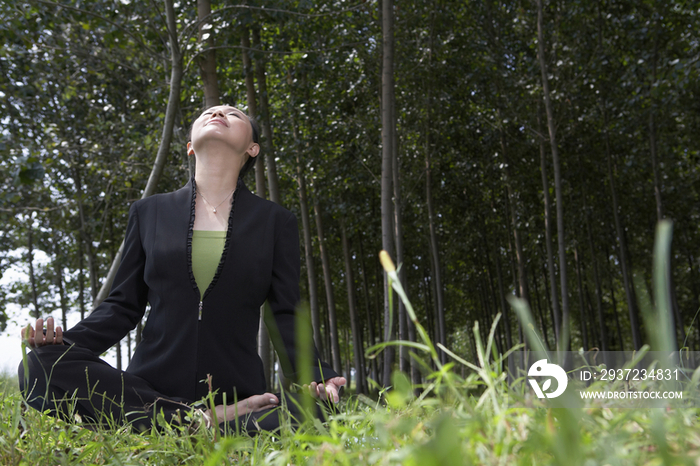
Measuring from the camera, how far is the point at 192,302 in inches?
106

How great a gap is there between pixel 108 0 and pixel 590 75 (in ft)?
33.7

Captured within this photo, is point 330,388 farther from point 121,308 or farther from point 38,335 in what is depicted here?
point 121,308

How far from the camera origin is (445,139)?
47.6 ft

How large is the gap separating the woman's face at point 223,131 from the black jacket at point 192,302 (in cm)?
35

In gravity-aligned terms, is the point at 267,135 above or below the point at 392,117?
above

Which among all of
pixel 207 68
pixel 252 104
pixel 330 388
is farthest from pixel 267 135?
pixel 330 388

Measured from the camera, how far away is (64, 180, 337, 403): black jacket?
2595mm

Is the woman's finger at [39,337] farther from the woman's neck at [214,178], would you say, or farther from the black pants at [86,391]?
the woman's neck at [214,178]

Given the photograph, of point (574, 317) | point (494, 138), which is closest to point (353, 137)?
point (494, 138)

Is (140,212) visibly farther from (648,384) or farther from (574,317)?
(574,317)

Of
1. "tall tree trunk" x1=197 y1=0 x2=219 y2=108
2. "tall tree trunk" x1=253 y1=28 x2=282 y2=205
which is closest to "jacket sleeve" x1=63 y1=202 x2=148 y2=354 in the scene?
"tall tree trunk" x1=197 y1=0 x2=219 y2=108

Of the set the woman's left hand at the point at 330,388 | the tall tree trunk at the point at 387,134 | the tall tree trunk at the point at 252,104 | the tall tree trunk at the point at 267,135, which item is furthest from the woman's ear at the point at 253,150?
the tall tree trunk at the point at 252,104

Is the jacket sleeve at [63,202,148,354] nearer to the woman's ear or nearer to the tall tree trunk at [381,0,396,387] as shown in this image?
the woman's ear

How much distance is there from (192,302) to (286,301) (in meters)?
0.48
